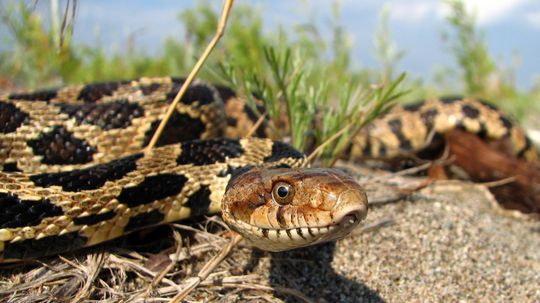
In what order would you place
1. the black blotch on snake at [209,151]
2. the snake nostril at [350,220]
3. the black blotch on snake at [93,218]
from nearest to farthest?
the snake nostril at [350,220] → the black blotch on snake at [93,218] → the black blotch on snake at [209,151]

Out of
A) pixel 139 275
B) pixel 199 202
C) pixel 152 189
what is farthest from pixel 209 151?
pixel 139 275

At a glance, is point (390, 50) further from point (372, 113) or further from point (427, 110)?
A: point (372, 113)

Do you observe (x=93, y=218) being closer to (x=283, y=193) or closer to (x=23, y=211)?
(x=23, y=211)

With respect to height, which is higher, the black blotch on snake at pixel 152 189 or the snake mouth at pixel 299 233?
the snake mouth at pixel 299 233

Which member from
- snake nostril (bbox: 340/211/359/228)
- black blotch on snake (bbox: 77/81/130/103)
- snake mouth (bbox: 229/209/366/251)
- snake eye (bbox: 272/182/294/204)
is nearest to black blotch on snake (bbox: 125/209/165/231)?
snake mouth (bbox: 229/209/366/251)

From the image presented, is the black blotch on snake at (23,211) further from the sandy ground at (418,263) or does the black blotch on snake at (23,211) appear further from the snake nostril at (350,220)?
the snake nostril at (350,220)

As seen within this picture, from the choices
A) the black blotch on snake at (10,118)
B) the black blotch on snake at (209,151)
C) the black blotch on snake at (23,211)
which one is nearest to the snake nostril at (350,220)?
the black blotch on snake at (209,151)

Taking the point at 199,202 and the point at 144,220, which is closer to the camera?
the point at 144,220
